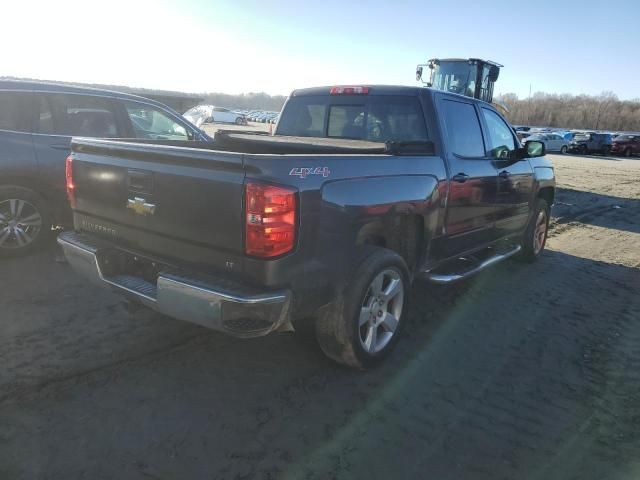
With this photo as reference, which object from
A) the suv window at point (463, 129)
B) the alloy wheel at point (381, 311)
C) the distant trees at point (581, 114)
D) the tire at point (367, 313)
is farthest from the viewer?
the distant trees at point (581, 114)


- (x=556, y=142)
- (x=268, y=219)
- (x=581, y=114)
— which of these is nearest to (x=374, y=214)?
(x=268, y=219)

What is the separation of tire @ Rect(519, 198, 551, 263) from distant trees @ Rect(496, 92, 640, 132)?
73041 millimetres

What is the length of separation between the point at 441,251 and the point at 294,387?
187cm

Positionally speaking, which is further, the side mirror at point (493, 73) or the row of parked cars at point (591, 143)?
the row of parked cars at point (591, 143)

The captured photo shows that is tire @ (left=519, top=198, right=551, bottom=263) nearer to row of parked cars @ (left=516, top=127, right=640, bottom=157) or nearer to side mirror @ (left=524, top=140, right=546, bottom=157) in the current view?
side mirror @ (left=524, top=140, right=546, bottom=157)

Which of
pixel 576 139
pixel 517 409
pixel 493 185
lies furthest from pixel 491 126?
pixel 576 139

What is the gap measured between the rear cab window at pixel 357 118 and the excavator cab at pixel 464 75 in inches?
506

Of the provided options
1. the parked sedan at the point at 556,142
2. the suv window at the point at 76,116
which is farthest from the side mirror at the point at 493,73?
the parked sedan at the point at 556,142

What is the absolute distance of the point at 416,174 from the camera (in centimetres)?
369

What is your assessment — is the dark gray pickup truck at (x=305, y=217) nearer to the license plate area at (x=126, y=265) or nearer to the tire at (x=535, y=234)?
the license plate area at (x=126, y=265)

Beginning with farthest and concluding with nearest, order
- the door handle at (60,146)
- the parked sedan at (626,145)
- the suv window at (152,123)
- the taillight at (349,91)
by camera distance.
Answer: the parked sedan at (626,145), the suv window at (152,123), the door handle at (60,146), the taillight at (349,91)

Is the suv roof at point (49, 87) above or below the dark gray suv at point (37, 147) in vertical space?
above

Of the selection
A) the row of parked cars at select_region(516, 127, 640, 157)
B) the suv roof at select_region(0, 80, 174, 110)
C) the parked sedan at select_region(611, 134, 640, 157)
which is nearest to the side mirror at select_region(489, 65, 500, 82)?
the suv roof at select_region(0, 80, 174, 110)

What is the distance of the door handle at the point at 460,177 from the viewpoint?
165 inches
